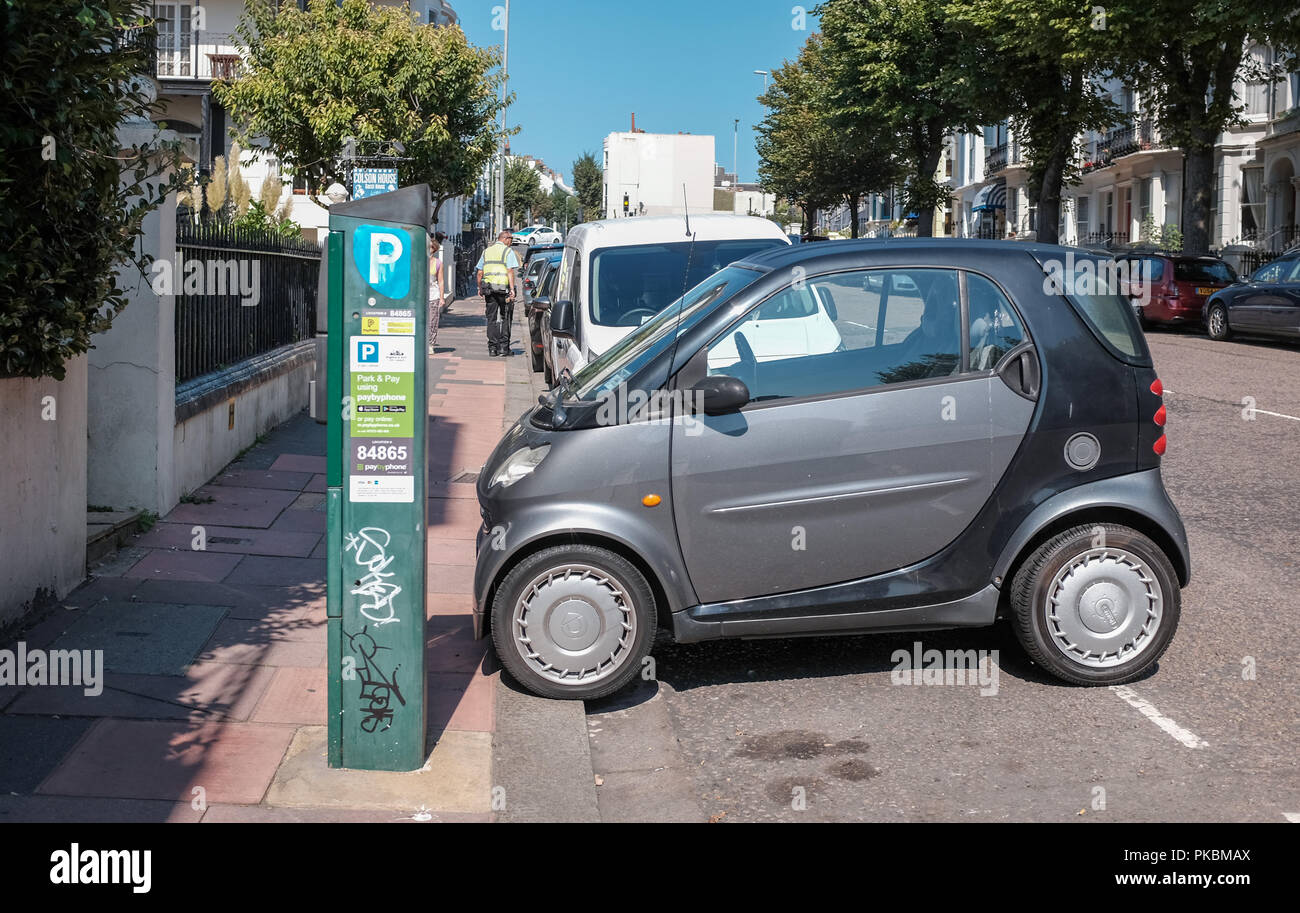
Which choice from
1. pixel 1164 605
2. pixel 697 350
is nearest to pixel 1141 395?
pixel 1164 605

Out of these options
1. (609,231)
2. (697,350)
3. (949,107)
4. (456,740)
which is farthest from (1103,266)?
(949,107)

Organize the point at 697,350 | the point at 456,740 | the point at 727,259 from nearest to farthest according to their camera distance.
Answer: the point at 456,740 < the point at 697,350 < the point at 727,259

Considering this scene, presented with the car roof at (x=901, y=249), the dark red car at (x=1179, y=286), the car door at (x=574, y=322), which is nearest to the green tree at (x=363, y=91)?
the dark red car at (x=1179, y=286)

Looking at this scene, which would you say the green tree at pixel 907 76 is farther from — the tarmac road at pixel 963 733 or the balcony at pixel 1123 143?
the tarmac road at pixel 963 733

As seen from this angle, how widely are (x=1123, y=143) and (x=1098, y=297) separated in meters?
49.3

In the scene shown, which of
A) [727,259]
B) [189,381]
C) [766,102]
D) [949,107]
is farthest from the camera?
[766,102]

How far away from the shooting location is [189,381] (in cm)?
945

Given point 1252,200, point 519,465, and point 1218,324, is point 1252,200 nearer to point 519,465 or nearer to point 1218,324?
point 1218,324

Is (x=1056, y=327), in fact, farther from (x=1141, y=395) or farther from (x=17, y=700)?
(x=17, y=700)

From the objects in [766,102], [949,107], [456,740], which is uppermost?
[766,102]

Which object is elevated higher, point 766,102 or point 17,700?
point 766,102

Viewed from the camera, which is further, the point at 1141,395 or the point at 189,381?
the point at 189,381

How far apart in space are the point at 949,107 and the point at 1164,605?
4132 centimetres

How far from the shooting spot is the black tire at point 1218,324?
24.2 meters
